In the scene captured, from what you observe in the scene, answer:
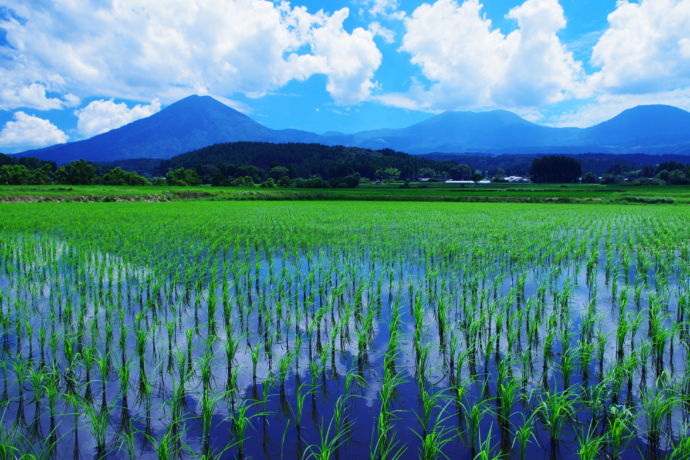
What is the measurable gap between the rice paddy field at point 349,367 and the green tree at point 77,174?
6143 cm

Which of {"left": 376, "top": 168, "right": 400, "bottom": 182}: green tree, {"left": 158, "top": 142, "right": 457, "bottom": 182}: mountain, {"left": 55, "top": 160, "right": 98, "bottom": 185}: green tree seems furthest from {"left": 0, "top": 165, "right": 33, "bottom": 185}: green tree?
{"left": 376, "top": 168, "right": 400, "bottom": 182}: green tree

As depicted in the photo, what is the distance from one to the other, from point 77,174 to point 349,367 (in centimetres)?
7022

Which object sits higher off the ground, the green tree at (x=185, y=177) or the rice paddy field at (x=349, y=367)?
the green tree at (x=185, y=177)

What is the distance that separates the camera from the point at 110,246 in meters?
10.3

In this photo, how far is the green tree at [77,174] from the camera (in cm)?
5928

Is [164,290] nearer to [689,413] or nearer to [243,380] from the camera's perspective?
[243,380]

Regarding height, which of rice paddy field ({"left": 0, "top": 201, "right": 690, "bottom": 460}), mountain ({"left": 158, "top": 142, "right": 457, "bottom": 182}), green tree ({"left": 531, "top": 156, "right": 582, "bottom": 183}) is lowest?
rice paddy field ({"left": 0, "top": 201, "right": 690, "bottom": 460})

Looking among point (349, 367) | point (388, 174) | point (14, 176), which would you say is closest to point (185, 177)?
point (14, 176)

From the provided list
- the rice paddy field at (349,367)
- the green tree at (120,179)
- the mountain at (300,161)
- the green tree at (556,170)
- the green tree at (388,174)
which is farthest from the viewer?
the mountain at (300,161)

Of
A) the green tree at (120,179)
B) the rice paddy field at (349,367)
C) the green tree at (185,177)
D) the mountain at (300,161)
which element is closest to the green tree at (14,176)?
the green tree at (120,179)

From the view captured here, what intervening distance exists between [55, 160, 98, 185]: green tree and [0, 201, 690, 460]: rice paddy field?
202ft

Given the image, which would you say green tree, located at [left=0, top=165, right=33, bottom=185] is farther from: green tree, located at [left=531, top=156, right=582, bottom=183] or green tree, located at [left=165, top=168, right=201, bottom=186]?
green tree, located at [left=531, top=156, right=582, bottom=183]

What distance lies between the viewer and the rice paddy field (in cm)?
287

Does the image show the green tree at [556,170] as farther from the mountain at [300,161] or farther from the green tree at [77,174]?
the green tree at [77,174]
